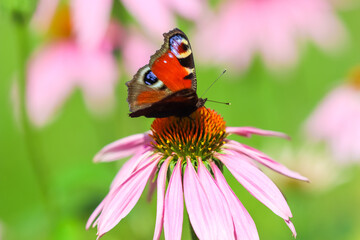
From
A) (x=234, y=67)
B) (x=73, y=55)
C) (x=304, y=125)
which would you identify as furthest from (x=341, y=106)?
(x=73, y=55)

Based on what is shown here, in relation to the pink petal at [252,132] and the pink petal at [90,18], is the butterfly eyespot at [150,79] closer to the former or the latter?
the pink petal at [252,132]

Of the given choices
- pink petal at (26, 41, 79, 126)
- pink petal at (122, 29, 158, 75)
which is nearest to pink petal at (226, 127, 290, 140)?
pink petal at (122, 29, 158, 75)

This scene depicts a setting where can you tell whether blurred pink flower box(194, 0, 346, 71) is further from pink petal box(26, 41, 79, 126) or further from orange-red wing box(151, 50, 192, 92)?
orange-red wing box(151, 50, 192, 92)

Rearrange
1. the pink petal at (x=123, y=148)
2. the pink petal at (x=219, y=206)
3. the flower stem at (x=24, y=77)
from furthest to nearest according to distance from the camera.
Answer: the flower stem at (x=24, y=77) < the pink petal at (x=123, y=148) < the pink petal at (x=219, y=206)

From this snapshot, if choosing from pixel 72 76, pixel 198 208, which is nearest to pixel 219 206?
pixel 198 208

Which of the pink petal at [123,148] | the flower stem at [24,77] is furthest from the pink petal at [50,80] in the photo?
the pink petal at [123,148]

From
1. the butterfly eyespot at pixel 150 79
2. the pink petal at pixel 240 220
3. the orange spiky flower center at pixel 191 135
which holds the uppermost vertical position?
the butterfly eyespot at pixel 150 79
